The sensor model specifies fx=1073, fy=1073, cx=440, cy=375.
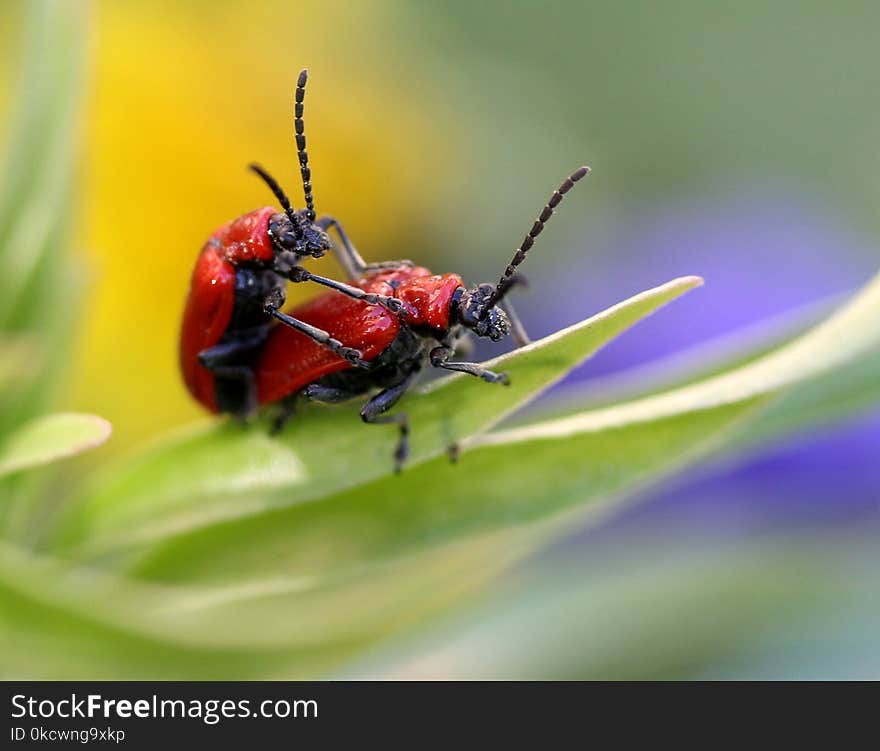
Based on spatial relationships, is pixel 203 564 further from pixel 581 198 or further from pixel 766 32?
pixel 766 32

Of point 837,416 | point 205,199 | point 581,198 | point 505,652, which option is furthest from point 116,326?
point 837,416

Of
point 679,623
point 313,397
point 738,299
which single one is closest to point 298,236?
point 313,397

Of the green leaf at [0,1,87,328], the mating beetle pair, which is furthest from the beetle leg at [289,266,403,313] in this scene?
the green leaf at [0,1,87,328]

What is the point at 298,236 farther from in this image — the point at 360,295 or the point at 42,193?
the point at 42,193

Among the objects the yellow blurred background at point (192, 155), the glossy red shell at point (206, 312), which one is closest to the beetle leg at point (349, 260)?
the glossy red shell at point (206, 312)

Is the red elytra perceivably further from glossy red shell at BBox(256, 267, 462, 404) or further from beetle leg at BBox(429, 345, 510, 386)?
beetle leg at BBox(429, 345, 510, 386)

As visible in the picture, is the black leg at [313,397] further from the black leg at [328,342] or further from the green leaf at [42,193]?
the green leaf at [42,193]

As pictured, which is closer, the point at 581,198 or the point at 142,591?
the point at 142,591
